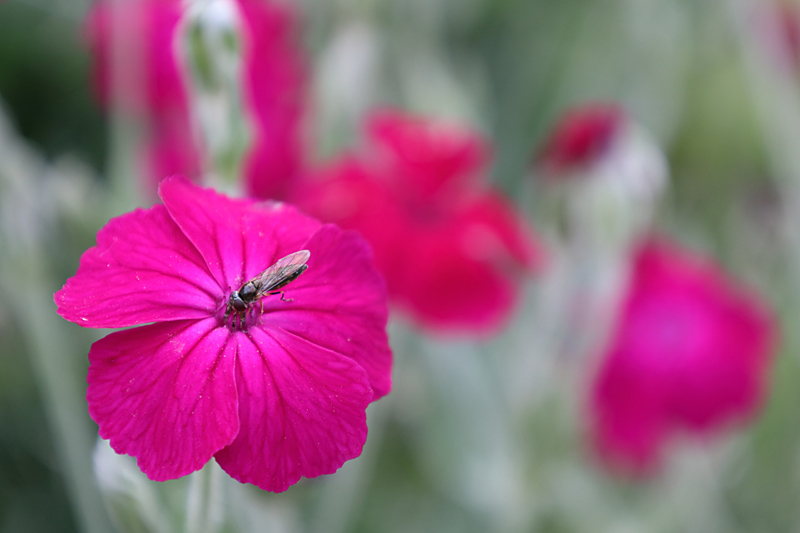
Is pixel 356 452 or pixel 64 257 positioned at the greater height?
pixel 64 257

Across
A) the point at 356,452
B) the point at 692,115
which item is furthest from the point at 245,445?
the point at 692,115

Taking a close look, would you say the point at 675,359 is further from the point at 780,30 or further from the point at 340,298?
the point at 780,30

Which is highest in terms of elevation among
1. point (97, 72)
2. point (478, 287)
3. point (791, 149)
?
point (97, 72)


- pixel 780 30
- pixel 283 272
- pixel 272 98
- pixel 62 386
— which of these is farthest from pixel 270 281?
pixel 780 30

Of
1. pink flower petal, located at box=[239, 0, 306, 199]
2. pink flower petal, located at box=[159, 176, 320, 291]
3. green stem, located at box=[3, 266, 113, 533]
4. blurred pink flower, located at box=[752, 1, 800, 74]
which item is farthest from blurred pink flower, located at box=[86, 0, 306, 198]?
blurred pink flower, located at box=[752, 1, 800, 74]

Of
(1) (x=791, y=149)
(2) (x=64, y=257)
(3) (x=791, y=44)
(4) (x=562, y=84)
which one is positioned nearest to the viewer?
(2) (x=64, y=257)

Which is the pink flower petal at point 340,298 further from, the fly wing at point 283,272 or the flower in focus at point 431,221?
the flower in focus at point 431,221

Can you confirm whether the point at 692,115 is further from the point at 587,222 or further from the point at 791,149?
the point at 587,222

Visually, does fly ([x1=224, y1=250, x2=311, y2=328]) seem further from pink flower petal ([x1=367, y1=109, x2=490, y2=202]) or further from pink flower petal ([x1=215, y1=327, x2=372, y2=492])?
pink flower petal ([x1=367, y1=109, x2=490, y2=202])
